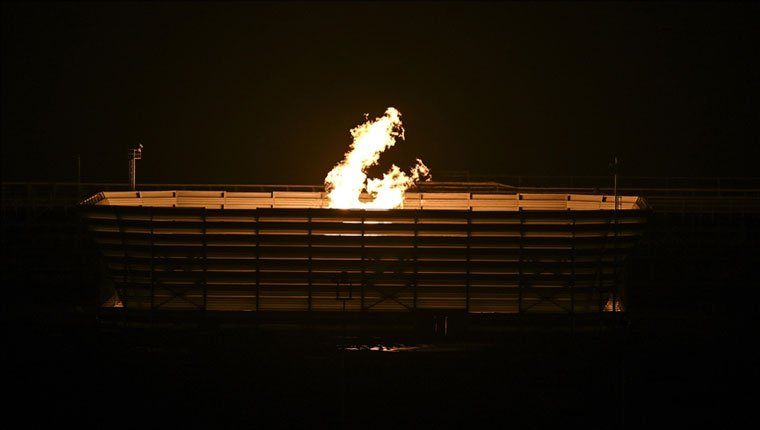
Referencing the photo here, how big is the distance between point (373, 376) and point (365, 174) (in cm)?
566

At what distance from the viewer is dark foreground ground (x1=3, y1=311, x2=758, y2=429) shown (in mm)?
9352

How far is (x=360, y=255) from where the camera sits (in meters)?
12.8

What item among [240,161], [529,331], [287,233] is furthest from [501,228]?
[240,161]

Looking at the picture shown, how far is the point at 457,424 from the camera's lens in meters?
9.11

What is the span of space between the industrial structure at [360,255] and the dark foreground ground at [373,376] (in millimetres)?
597

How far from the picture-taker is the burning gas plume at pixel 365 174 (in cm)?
1572

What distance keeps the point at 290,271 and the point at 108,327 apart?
356cm

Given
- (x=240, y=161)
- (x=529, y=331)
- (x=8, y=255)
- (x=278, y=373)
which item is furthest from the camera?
(x=240, y=161)

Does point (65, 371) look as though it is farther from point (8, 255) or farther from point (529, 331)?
point (8, 255)

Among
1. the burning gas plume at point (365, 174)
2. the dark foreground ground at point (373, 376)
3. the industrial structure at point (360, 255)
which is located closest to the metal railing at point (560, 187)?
the burning gas plume at point (365, 174)

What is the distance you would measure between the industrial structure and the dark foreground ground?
60cm

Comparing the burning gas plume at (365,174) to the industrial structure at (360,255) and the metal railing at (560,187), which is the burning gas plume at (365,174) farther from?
the metal railing at (560,187)

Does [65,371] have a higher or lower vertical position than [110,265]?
lower

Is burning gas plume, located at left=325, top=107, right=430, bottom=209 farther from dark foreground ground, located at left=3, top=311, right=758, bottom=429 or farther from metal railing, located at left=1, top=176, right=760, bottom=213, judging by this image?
metal railing, located at left=1, top=176, right=760, bottom=213
